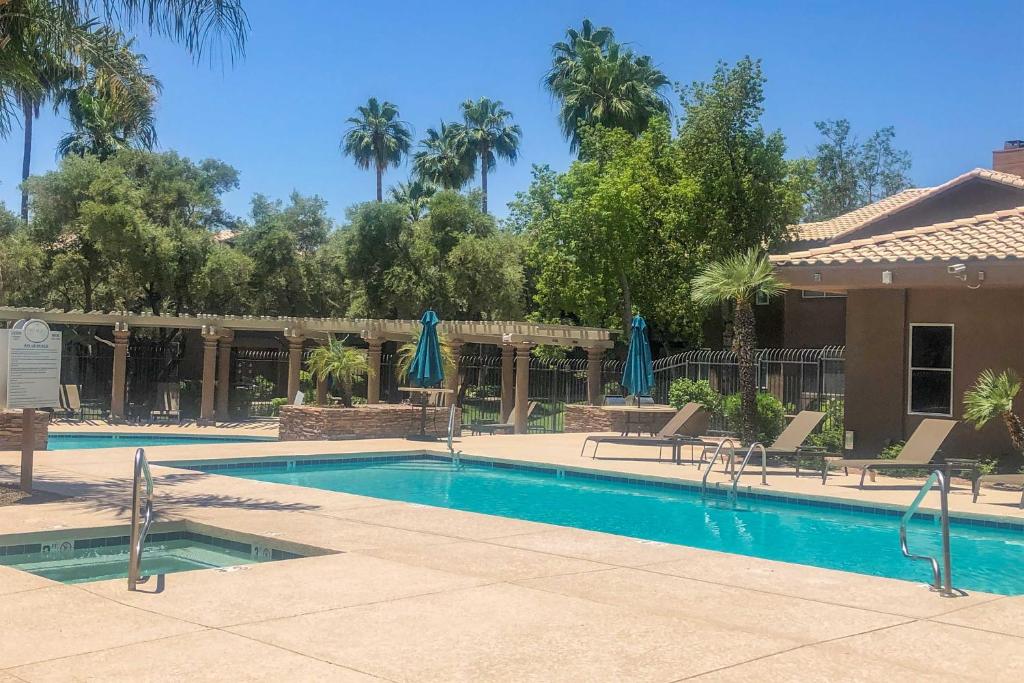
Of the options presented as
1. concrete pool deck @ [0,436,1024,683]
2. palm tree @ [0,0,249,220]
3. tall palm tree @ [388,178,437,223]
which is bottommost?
concrete pool deck @ [0,436,1024,683]

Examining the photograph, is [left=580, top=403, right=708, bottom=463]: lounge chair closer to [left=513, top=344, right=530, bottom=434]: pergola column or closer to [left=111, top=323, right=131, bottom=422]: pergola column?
[left=513, top=344, right=530, bottom=434]: pergola column

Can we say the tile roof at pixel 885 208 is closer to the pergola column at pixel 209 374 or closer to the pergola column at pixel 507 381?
the pergola column at pixel 507 381

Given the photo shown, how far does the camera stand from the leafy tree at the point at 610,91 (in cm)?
3847

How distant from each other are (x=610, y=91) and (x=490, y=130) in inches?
526

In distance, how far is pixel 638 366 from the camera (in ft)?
67.8

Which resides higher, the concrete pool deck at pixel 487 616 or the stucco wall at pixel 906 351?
the stucco wall at pixel 906 351

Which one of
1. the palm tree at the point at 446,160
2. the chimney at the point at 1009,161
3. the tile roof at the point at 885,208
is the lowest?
the tile roof at the point at 885,208

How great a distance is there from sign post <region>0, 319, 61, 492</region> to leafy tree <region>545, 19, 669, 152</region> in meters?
27.4

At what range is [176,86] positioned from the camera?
47.9ft

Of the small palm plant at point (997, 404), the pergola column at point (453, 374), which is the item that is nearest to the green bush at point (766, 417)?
the small palm plant at point (997, 404)

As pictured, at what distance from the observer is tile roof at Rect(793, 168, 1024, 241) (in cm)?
2809

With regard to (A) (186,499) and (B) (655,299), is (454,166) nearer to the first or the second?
(B) (655,299)

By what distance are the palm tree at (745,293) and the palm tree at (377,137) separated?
37303mm

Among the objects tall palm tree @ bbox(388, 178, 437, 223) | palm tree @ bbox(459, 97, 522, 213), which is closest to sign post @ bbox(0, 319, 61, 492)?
tall palm tree @ bbox(388, 178, 437, 223)
